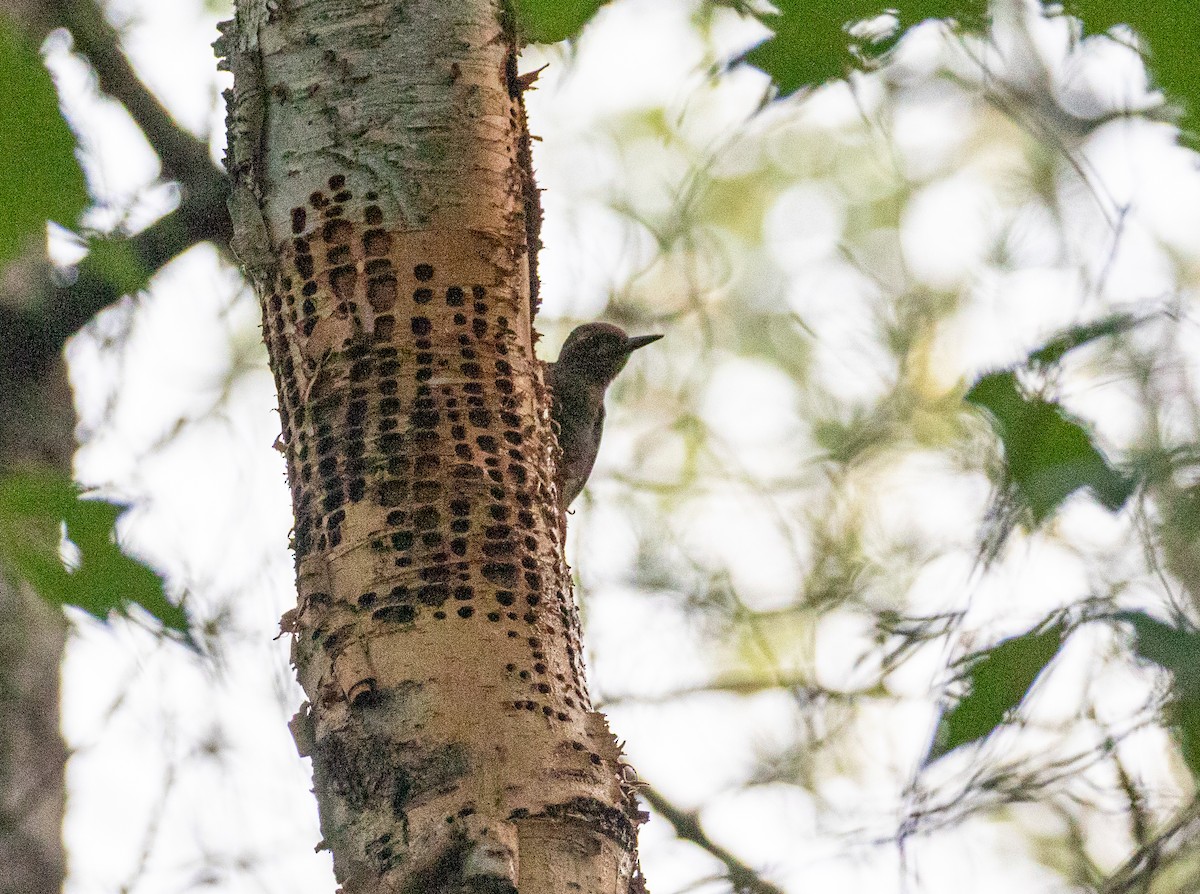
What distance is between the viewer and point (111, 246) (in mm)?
1105

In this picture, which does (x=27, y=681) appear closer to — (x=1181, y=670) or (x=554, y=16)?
(x=554, y=16)

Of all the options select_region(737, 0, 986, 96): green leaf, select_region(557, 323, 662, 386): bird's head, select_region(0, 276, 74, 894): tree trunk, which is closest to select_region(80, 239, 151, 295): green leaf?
select_region(737, 0, 986, 96): green leaf

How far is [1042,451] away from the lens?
0.87 meters

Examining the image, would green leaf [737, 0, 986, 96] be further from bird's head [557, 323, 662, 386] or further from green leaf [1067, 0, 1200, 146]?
bird's head [557, 323, 662, 386]

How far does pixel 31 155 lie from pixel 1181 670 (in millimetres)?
663

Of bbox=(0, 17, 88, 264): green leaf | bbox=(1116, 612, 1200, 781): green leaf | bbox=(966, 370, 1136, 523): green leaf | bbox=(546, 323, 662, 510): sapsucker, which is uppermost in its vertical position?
bbox=(546, 323, 662, 510): sapsucker

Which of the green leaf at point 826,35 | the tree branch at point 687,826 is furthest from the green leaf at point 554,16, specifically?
the tree branch at point 687,826

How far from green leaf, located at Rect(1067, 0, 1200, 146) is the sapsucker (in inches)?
109

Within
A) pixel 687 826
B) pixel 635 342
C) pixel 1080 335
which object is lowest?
pixel 1080 335

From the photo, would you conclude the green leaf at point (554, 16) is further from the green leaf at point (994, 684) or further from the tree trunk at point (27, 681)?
the tree trunk at point (27, 681)

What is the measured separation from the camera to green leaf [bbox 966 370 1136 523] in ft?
2.71

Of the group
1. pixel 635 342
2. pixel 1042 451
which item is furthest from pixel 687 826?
pixel 1042 451

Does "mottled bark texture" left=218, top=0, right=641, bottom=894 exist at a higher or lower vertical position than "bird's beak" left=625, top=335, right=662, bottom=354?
lower

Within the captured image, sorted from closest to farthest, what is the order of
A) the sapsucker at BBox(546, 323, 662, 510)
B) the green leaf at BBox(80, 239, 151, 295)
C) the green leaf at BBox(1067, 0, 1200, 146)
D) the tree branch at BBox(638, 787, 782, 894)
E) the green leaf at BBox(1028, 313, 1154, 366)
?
the green leaf at BBox(1067, 0, 1200, 146) < the green leaf at BBox(1028, 313, 1154, 366) < the green leaf at BBox(80, 239, 151, 295) < the sapsucker at BBox(546, 323, 662, 510) < the tree branch at BBox(638, 787, 782, 894)
